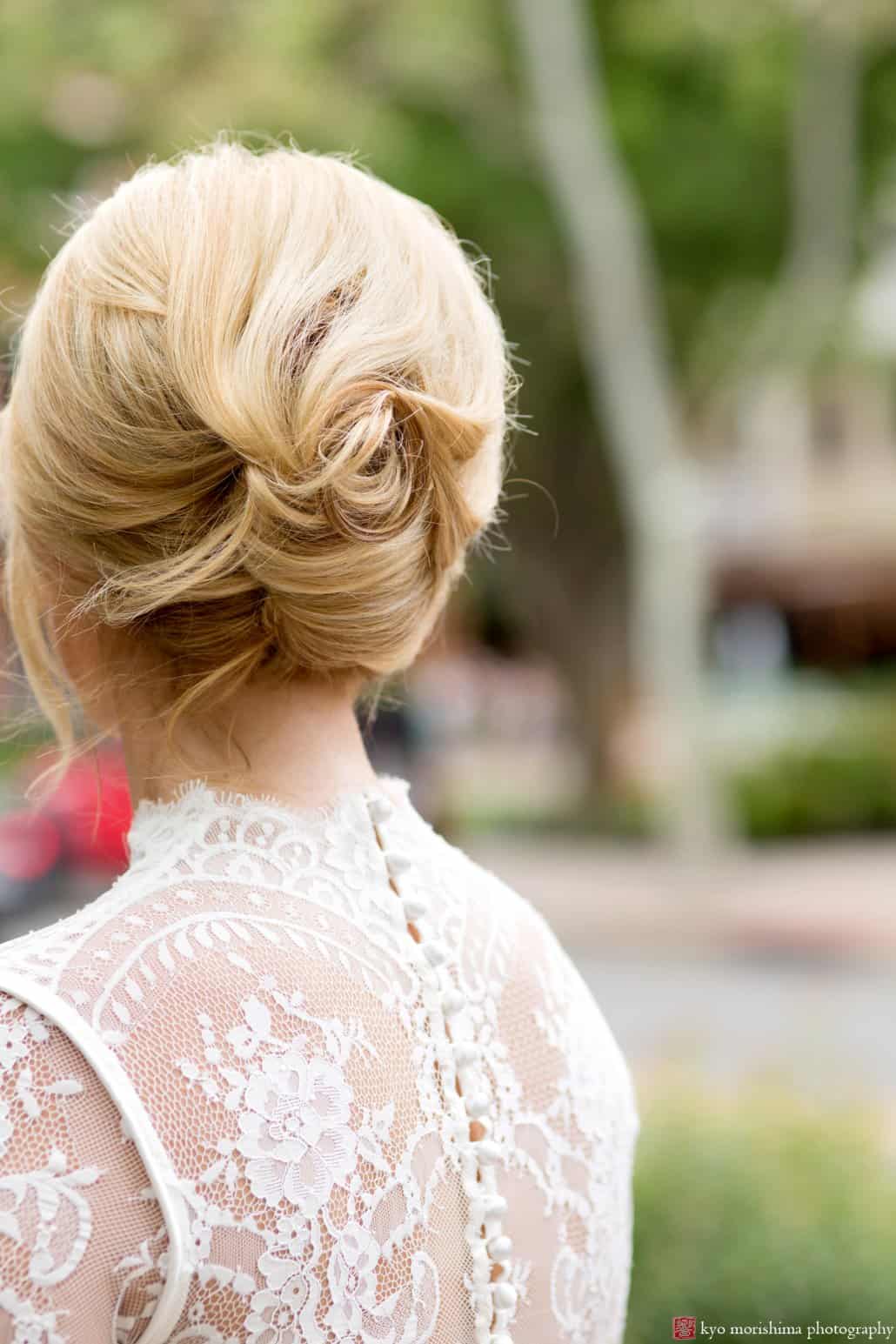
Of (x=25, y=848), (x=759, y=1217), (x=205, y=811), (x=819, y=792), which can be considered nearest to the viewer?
(x=205, y=811)

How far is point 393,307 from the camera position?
43.6 inches

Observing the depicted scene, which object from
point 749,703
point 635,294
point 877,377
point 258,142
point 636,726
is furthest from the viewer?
point 749,703

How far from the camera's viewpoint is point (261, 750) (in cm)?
119

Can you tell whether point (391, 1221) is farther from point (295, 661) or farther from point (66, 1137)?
point (295, 661)

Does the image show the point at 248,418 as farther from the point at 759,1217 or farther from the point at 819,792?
the point at 819,792

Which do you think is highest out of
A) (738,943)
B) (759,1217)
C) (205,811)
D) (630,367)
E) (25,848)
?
(630,367)

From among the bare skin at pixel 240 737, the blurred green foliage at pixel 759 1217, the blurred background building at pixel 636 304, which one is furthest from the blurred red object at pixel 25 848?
the bare skin at pixel 240 737

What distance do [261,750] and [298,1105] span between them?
299mm

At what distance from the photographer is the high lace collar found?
1.15 m

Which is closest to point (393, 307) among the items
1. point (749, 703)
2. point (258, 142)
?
point (258, 142)

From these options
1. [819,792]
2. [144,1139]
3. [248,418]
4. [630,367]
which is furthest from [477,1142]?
[819,792]

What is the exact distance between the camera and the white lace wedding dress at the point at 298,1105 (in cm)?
95

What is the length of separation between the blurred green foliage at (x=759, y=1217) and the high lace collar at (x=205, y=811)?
2.01 m

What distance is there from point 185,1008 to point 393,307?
0.56m
